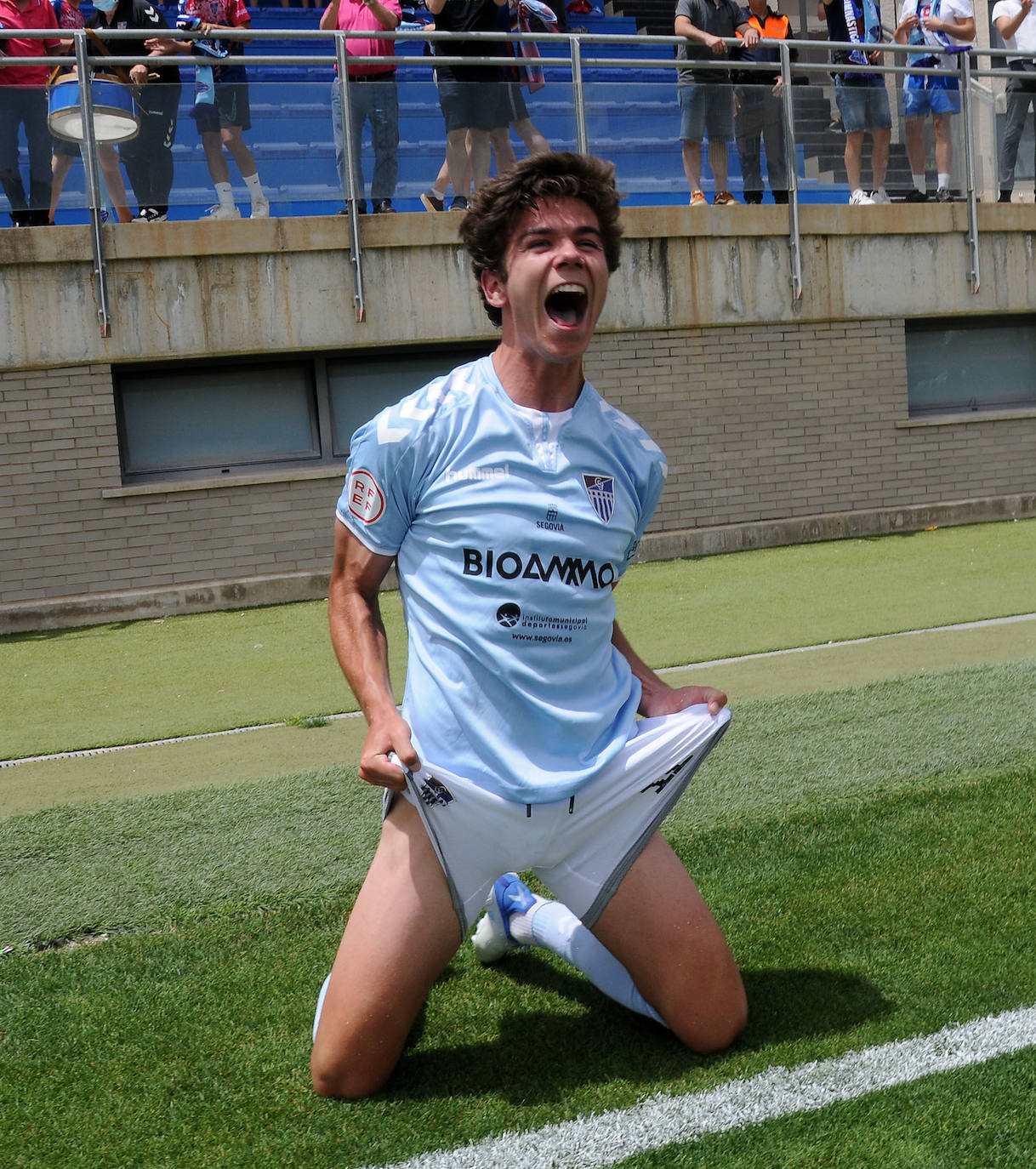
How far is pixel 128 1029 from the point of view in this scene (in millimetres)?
3520

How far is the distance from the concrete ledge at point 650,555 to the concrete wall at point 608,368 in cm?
2

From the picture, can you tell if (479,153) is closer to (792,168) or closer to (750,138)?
(750,138)

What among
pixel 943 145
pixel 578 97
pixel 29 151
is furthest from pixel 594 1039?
pixel 943 145

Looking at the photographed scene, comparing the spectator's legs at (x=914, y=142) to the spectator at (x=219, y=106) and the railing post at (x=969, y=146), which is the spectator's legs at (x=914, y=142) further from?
the spectator at (x=219, y=106)

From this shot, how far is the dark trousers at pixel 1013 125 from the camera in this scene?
13.2m

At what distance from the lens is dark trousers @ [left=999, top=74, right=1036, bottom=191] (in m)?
13.2

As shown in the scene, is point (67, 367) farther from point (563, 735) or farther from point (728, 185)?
point (563, 735)

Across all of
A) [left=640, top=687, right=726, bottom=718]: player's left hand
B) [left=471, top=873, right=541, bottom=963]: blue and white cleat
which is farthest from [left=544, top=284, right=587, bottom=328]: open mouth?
[left=471, top=873, right=541, bottom=963]: blue and white cleat

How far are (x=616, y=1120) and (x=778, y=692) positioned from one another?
13.7ft

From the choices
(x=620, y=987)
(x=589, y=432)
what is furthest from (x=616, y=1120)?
(x=589, y=432)

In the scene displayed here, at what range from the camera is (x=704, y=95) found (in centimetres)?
1194

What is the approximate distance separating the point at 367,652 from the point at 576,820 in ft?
2.11

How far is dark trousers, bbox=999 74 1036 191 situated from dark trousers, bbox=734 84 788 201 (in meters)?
2.58

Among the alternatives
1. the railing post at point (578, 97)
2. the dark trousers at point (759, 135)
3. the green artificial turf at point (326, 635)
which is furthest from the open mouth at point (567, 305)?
the dark trousers at point (759, 135)
